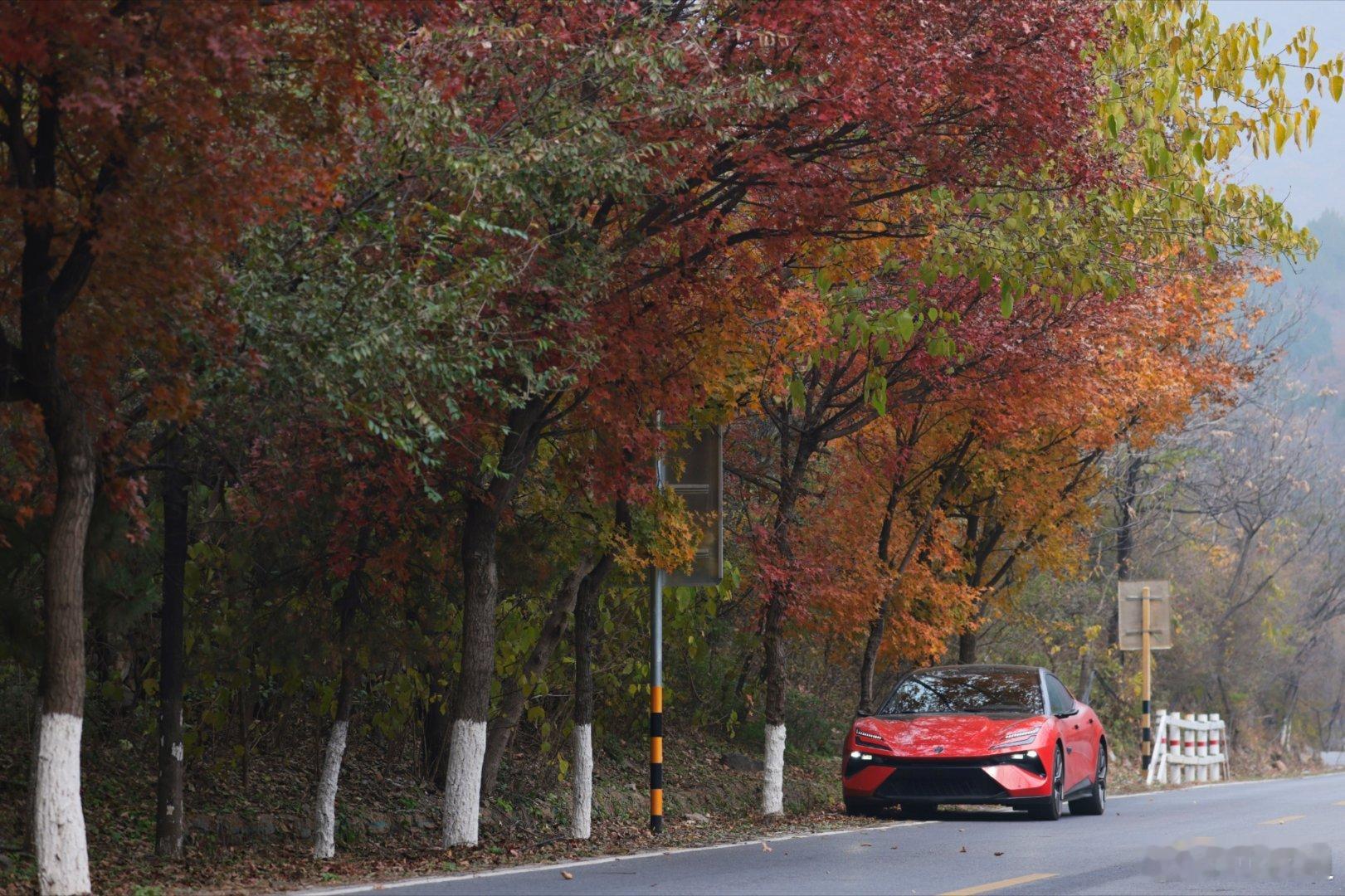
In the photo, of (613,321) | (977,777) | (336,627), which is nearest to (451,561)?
(336,627)

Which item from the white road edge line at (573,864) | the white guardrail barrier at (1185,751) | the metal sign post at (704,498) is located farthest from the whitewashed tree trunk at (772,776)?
the white guardrail barrier at (1185,751)

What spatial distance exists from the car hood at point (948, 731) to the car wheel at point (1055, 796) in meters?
0.44

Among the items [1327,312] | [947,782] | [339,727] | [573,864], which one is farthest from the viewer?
[1327,312]

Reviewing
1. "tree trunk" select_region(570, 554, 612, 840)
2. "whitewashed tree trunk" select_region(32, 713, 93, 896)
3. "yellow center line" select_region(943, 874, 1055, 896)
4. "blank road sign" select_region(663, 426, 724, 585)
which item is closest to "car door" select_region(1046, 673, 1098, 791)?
"blank road sign" select_region(663, 426, 724, 585)

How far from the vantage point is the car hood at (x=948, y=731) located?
1714 cm

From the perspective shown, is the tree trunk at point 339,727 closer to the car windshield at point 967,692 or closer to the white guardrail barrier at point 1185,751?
the car windshield at point 967,692

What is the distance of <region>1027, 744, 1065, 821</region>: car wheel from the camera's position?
17406 mm

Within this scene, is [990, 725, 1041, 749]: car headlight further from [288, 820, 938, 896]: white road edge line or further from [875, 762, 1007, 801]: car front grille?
[288, 820, 938, 896]: white road edge line

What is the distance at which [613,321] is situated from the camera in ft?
46.7

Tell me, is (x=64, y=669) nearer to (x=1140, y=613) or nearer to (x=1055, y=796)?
(x=1055, y=796)

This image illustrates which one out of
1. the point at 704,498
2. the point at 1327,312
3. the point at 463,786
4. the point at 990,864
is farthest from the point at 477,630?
the point at 1327,312

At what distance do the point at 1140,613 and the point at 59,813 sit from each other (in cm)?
2495

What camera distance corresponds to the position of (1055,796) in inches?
688

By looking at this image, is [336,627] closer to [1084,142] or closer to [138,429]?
[138,429]
